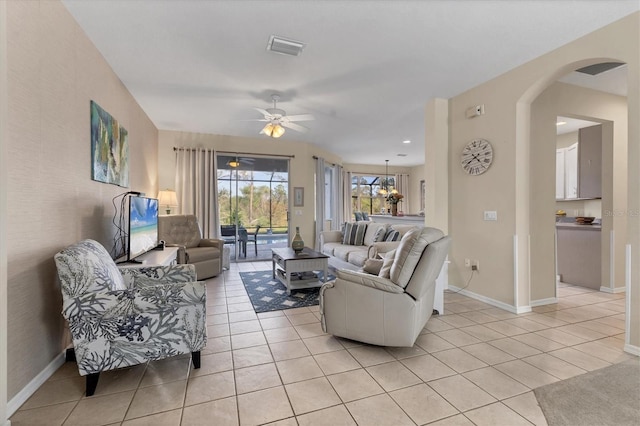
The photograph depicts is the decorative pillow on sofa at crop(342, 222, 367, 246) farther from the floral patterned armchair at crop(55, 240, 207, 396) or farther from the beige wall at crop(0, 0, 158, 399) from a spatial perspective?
the beige wall at crop(0, 0, 158, 399)

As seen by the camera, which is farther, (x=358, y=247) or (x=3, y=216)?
(x=358, y=247)

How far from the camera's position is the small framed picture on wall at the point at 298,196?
6533mm

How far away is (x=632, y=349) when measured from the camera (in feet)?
7.52

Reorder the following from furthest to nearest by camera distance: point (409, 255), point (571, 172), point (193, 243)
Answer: point (571, 172) → point (193, 243) → point (409, 255)

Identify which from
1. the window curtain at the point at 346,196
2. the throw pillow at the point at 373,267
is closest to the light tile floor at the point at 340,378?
the throw pillow at the point at 373,267

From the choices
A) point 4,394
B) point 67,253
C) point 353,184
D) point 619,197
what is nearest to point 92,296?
point 67,253

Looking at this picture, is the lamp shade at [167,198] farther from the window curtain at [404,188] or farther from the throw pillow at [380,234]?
the window curtain at [404,188]

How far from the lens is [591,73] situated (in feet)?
10.7

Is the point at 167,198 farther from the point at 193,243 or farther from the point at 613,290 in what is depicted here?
the point at 613,290

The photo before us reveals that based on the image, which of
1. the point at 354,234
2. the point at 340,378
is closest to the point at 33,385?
the point at 340,378

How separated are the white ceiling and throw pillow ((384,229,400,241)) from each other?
1866 mm

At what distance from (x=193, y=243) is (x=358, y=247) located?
2769 mm

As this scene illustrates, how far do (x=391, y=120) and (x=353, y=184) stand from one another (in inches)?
183

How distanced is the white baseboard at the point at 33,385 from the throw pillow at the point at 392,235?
147 inches
